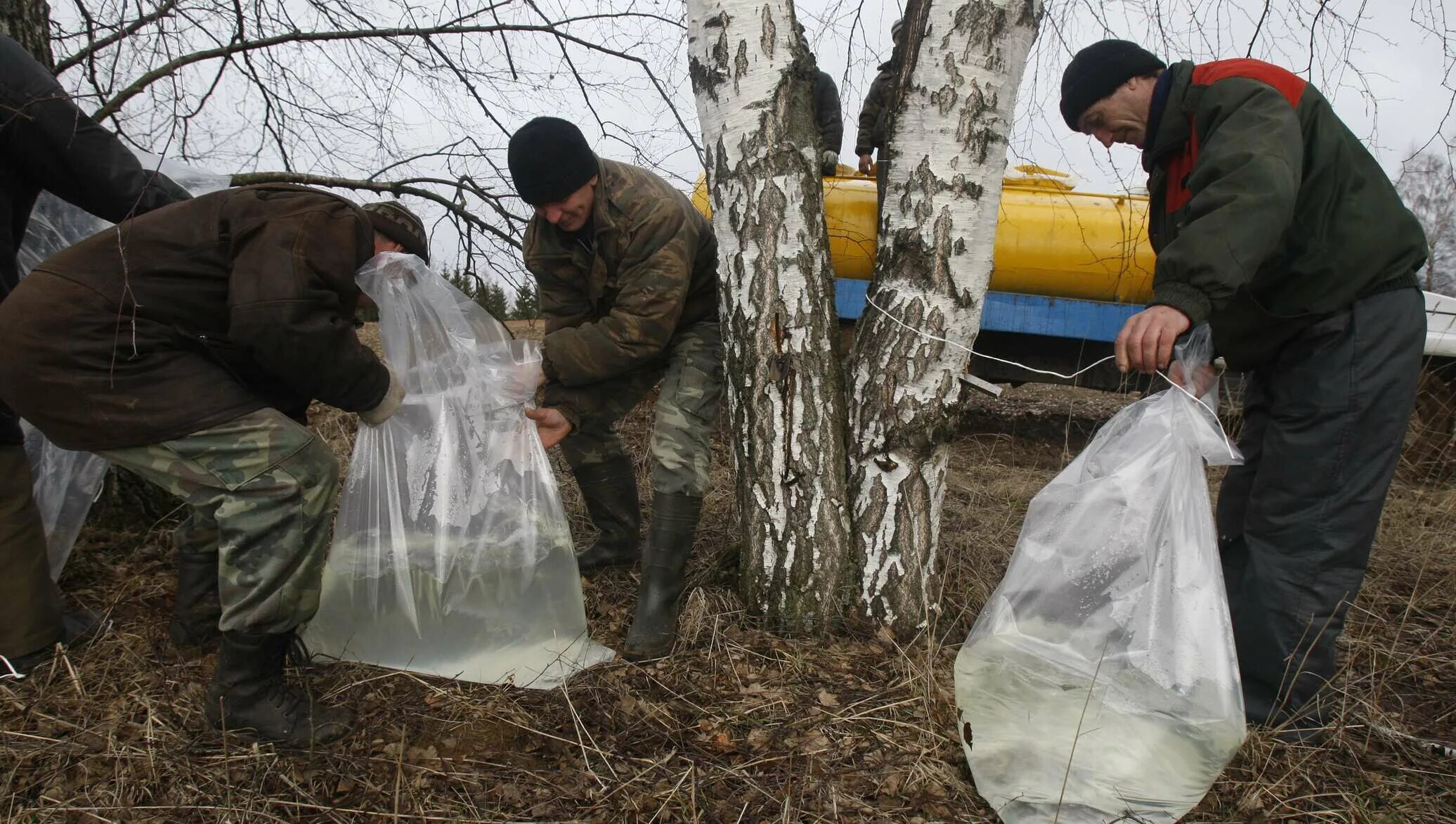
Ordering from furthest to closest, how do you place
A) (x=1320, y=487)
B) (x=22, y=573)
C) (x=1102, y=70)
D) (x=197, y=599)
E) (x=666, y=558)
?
1. (x=666, y=558)
2. (x=197, y=599)
3. (x=22, y=573)
4. (x=1102, y=70)
5. (x=1320, y=487)

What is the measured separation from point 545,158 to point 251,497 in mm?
1167

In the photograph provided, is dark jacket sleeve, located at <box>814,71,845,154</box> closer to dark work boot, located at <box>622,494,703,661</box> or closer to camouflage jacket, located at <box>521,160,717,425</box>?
camouflage jacket, located at <box>521,160,717,425</box>

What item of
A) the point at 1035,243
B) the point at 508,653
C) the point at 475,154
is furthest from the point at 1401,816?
the point at 475,154

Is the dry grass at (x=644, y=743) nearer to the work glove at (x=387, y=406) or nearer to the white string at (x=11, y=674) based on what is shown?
the white string at (x=11, y=674)

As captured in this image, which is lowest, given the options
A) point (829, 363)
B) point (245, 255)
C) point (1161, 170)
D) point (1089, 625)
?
point (1089, 625)

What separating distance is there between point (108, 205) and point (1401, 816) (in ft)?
11.1

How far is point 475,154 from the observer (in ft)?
11.5

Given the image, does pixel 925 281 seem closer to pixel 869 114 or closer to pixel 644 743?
pixel 644 743

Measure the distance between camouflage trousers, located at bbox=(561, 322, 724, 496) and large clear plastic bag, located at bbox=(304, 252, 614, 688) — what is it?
0.36 metres

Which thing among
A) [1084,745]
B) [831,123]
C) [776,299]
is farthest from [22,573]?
[831,123]

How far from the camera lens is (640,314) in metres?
2.45

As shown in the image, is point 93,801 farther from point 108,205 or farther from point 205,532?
point 108,205

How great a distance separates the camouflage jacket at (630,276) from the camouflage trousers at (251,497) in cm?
81

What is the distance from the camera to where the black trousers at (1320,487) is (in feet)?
6.27
